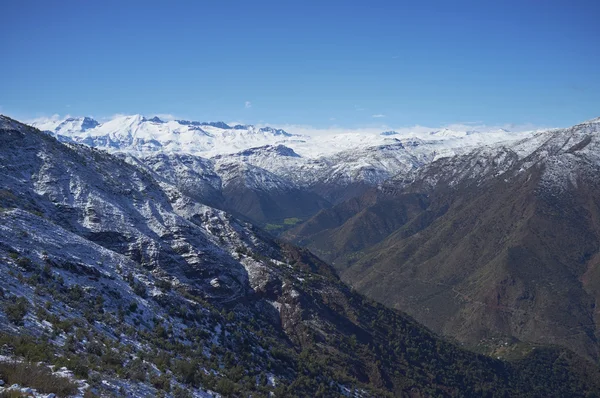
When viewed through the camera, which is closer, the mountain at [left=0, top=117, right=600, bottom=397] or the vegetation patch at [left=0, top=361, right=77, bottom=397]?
the vegetation patch at [left=0, top=361, right=77, bottom=397]

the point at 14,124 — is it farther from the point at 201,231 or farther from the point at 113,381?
the point at 113,381

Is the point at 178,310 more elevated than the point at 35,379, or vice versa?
the point at 178,310

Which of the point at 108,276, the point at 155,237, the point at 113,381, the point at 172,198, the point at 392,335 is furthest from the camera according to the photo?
the point at 172,198

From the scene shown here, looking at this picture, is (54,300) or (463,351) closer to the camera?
(54,300)

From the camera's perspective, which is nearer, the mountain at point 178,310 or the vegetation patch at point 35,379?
the vegetation patch at point 35,379

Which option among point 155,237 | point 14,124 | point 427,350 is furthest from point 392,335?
point 14,124

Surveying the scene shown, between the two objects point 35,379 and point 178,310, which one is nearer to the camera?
point 35,379

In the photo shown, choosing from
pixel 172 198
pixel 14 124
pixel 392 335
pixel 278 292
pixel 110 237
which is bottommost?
pixel 392 335

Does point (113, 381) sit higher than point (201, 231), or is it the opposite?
point (201, 231)
